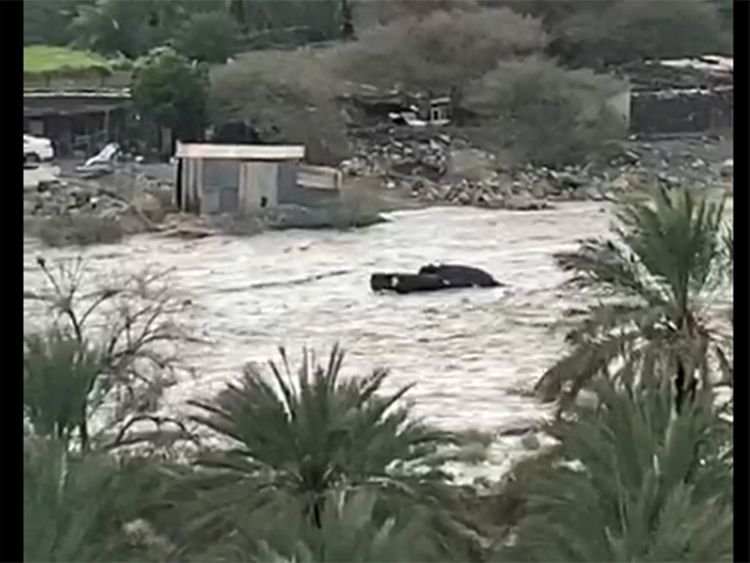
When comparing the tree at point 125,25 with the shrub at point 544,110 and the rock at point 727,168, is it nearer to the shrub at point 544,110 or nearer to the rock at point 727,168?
the shrub at point 544,110

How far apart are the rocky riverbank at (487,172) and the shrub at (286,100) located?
0.04 meters

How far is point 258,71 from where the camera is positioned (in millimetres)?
1636

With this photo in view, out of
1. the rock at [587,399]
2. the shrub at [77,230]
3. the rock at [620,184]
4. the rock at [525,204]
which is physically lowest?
the rock at [587,399]

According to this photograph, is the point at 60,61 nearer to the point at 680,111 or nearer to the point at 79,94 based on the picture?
the point at 79,94

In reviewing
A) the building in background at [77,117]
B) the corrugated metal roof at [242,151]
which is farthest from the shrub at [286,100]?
the building in background at [77,117]

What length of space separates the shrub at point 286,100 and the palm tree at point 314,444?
26 centimetres

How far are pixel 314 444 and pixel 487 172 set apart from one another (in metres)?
0.40

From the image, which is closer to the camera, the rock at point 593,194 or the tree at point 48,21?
the tree at point 48,21

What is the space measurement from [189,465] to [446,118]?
0.53m

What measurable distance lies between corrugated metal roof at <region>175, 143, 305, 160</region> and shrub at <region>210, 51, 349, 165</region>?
Result: 0.01 meters

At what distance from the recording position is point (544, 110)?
167cm

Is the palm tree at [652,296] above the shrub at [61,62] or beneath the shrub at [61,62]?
beneath

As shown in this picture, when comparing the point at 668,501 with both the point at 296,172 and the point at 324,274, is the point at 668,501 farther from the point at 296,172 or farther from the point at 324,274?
the point at 296,172

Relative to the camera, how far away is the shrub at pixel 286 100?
162cm
